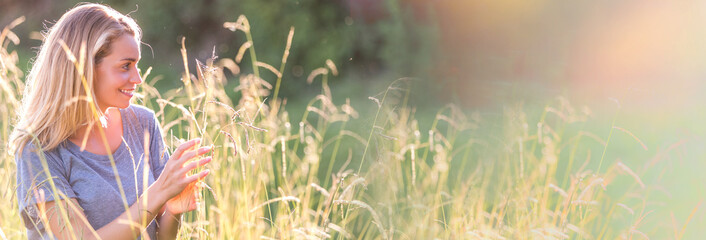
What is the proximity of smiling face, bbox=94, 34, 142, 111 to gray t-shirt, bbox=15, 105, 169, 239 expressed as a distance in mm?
144

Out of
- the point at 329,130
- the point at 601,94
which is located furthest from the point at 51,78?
the point at 601,94

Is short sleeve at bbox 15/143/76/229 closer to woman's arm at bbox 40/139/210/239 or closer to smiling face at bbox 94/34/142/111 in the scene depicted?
woman's arm at bbox 40/139/210/239

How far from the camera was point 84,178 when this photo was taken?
166 cm

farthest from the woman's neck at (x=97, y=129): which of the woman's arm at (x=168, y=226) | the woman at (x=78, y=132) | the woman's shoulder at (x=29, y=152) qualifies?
the woman's arm at (x=168, y=226)

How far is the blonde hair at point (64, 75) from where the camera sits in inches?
62.5

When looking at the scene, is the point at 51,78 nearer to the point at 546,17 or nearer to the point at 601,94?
the point at 601,94

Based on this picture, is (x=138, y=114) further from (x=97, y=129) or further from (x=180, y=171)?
(x=180, y=171)

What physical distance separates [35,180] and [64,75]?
28 centimetres

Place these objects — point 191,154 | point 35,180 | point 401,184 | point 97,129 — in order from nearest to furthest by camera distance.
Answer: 1. point 191,154
2. point 35,180
3. point 97,129
4. point 401,184

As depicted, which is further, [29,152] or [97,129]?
[97,129]

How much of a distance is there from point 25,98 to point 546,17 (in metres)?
5.09

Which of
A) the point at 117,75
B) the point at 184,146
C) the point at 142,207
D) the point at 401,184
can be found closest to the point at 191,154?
the point at 184,146

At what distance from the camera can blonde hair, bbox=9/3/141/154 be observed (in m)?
1.59

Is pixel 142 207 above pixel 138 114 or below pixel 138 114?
below
